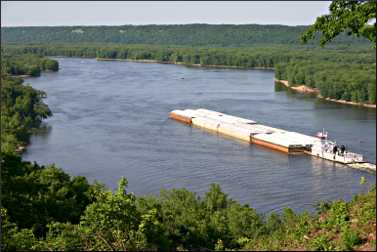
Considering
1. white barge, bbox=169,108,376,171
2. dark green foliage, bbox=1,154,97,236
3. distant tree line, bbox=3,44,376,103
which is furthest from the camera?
distant tree line, bbox=3,44,376,103

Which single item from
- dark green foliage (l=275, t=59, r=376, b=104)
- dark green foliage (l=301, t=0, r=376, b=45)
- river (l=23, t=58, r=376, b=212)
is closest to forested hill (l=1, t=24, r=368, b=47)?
dark green foliage (l=275, t=59, r=376, b=104)

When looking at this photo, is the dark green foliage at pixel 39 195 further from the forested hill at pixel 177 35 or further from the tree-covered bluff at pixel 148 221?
the forested hill at pixel 177 35

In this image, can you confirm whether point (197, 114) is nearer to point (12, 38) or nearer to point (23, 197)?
point (23, 197)

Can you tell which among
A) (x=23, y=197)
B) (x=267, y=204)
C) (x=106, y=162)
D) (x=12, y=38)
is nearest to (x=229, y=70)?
(x=106, y=162)

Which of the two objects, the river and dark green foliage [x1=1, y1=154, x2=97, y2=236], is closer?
dark green foliage [x1=1, y1=154, x2=97, y2=236]

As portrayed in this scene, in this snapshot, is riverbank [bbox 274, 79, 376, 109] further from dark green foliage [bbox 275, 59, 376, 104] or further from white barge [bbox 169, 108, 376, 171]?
white barge [bbox 169, 108, 376, 171]

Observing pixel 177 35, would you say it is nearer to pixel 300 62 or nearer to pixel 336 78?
pixel 300 62

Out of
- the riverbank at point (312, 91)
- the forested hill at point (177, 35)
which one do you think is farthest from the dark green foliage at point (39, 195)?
the forested hill at point (177, 35)
